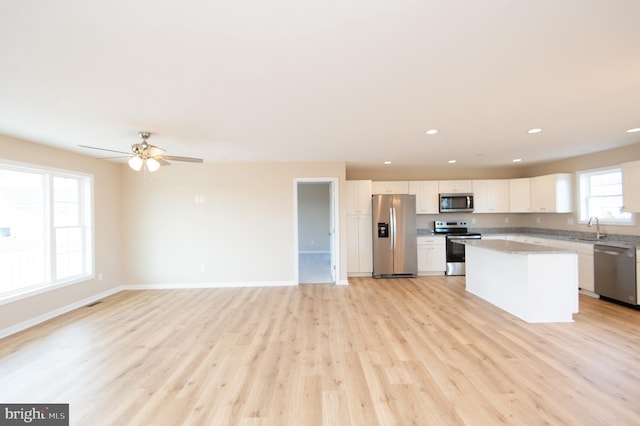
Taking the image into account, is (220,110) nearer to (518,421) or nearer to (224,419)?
(224,419)

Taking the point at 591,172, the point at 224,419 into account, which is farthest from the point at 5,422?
the point at 591,172

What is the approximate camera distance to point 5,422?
198cm

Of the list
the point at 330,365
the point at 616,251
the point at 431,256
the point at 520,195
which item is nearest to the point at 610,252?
the point at 616,251

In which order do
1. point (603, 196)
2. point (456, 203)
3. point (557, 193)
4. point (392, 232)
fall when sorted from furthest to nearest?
point (456, 203)
point (392, 232)
point (557, 193)
point (603, 196)

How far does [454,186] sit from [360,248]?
2.66 m

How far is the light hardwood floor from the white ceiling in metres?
2.46

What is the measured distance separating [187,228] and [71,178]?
193 cm

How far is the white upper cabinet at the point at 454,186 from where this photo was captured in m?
6.27

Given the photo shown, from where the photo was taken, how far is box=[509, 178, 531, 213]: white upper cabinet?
19.6 feet

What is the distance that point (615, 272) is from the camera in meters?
4.03

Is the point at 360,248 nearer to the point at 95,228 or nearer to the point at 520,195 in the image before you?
the point at 520,195

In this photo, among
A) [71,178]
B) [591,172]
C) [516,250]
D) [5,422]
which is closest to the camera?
[5,422]

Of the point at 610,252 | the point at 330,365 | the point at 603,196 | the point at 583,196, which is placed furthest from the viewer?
the point at 583,196

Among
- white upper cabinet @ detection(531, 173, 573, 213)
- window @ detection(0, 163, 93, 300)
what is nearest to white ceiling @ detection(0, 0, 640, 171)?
window @ detection(0, 163, 93, 300)
